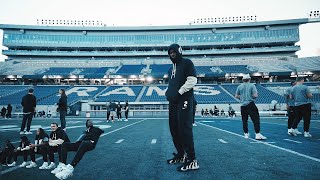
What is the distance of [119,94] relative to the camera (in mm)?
44875

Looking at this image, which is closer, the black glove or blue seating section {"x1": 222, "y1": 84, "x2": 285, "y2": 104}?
the black glove

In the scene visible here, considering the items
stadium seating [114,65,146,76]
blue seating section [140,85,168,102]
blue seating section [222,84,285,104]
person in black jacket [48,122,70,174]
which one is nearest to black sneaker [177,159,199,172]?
person in black jacket [48,122,70,174]

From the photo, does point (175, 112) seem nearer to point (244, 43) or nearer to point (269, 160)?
point (269, 160)

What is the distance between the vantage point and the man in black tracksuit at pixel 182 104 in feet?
13.4

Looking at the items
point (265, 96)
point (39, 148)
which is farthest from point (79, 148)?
point (265, 96)

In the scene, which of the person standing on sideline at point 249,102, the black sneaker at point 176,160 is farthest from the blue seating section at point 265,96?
the black sneaker at point 176,160

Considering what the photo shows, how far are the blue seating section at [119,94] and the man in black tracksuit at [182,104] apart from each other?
37.5 m

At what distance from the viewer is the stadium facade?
5106 cm

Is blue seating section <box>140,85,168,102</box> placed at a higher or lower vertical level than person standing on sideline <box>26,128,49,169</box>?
higher

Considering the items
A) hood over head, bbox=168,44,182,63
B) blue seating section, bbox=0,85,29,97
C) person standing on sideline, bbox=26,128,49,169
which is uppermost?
blue seating section, bbox=0,85,29,97

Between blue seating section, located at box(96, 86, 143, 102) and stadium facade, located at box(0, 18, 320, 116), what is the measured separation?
206 millimetres

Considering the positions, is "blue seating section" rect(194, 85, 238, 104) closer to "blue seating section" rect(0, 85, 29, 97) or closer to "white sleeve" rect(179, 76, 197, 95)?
"blue seating section" rect(0, 85, 29, 97)

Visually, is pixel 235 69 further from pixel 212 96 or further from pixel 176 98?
pixel 176 98

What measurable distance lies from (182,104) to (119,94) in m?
41.5
